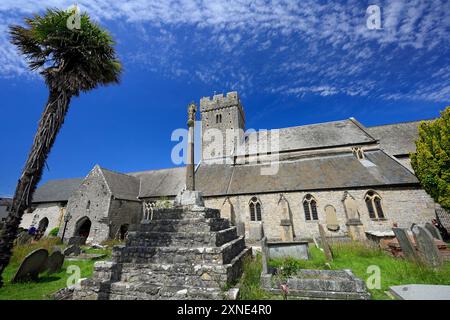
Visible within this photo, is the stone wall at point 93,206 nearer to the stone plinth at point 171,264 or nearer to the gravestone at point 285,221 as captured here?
the stone plinth at point 171,264

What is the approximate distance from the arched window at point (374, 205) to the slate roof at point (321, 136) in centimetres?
639

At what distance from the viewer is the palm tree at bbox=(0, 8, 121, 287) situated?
6035 mm

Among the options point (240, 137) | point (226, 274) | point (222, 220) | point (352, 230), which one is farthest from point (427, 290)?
point (240, 137)

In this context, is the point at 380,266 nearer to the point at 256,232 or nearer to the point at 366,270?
the point at 366,270

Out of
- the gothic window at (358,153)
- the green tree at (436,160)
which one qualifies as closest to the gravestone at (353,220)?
the green tree at (436,160)

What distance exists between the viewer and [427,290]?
496cm

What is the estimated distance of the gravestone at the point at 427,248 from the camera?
7250 millimetres

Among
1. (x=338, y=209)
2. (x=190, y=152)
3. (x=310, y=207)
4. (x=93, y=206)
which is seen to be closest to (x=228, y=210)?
(x=310, y=207)

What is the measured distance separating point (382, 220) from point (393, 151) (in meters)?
9.14

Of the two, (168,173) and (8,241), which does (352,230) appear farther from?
(168,173)

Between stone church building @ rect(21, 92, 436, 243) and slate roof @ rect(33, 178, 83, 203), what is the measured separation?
190 mm

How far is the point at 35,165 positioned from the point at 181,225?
16.5 ft

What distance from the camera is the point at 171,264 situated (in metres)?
6.06

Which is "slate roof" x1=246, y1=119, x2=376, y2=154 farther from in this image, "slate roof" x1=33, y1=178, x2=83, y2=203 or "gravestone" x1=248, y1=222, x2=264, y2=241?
"slate roof" x1=33, y1=178, x2=83, y2=203
